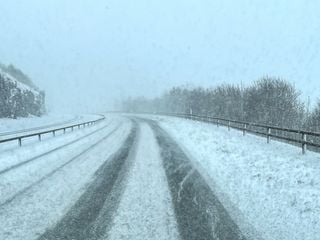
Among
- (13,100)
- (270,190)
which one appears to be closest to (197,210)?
(270,190)

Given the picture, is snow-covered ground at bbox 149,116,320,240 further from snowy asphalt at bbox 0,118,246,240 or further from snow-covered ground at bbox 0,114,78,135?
snow-covered ground at bbox 0,114,78,135

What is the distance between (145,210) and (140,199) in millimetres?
923

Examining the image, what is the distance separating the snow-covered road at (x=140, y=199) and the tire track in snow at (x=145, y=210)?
2 cm

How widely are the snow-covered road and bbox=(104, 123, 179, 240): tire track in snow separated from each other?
0.02 m

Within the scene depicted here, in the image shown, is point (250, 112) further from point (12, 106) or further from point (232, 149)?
point (232, 149)

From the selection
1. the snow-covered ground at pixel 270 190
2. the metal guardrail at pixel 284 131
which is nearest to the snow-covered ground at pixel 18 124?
the metal guardrail at pixel 284 131

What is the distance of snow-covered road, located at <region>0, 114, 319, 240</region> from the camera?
21.7 ft

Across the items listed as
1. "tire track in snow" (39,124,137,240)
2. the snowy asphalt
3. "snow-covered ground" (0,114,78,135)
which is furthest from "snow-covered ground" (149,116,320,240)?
"snow-covered ground" (0,114,78,135)

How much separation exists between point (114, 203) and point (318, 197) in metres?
4.40

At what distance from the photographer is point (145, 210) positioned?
7.86 m

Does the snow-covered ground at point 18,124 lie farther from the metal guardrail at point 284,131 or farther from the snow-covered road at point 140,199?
the snow-covered road at point 140,199

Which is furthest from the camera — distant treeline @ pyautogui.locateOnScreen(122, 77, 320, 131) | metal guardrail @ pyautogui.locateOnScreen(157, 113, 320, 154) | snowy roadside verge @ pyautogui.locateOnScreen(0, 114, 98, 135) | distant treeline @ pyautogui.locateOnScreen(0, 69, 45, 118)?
distant treeline @ pyautogui.locateOnScreen(0, 69, 45, 118)

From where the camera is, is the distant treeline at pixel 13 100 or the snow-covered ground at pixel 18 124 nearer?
the snow-covered ground at pixel 18 124

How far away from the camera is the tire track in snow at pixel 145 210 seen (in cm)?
646
